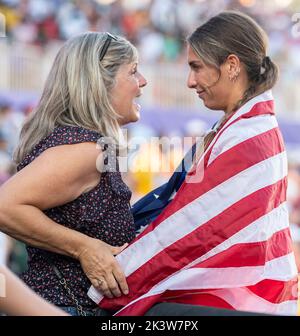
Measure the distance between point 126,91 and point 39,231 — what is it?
2.17ft

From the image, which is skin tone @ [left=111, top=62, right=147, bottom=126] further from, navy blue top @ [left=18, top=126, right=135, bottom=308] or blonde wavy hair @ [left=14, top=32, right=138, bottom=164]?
navy blue top @ [left=18, top=126, right=135, bottom=308]

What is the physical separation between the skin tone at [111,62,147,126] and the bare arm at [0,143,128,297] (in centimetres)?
29

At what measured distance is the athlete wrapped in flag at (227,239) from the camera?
2738mm

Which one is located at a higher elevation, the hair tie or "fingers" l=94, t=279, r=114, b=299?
the hair tie

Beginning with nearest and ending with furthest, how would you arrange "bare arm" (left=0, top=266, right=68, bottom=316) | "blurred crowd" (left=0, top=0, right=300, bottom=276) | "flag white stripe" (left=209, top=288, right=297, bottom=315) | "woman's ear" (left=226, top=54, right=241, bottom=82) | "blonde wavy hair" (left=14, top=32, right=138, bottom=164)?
"bare arm" (left=0, top=266, right=68, bottom=316)
"flag white stripe" (left=209, top=288, right=297, bottom=315)
"blonde wavy hair" (left=14, top=32, right=138, bottom=164)
"woman's ear" (left=226, top=54, right=241, bottom=82)
"blurred crowd" (left=0, top=0, right=300, bottom=276)

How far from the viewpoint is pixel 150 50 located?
15.8 m

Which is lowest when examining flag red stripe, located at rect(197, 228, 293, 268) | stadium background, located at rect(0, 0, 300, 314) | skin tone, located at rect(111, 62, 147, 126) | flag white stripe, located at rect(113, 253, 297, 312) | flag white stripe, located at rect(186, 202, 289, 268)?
stadium background, located at rect(0, 0, 300, 314)

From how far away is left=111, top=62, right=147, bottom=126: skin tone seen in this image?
10.2ft

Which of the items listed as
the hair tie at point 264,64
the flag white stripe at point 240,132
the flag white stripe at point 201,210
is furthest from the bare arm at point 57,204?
the hair tie at point 264,64

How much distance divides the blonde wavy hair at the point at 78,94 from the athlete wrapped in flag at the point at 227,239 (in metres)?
0.39

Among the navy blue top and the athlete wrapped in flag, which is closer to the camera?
the athlete wrapped in flag

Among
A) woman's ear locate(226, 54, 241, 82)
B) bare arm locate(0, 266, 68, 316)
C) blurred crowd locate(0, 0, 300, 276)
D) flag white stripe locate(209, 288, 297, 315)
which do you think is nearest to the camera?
bare arm locate(0, 266, 68, 316)

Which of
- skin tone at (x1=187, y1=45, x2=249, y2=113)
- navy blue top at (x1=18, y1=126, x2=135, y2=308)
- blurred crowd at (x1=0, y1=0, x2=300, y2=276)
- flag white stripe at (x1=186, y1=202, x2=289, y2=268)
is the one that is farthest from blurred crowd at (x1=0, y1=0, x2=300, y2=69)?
flag white stripe at (x1=186, y1=202, x2=289, y2=268)
